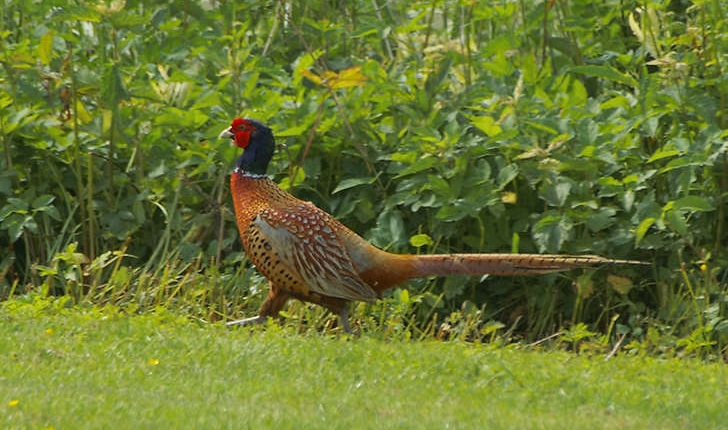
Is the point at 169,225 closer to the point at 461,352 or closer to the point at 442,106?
the point at 442,106

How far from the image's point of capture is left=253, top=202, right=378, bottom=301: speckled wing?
22.3 feet

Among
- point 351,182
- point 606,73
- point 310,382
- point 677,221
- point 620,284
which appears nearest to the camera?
point 310,382

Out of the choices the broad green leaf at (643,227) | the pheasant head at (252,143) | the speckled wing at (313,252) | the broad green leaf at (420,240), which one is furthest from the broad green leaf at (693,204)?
the pheasant head at (252,143)

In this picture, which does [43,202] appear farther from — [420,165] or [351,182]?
[420,165]

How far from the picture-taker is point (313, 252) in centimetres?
680

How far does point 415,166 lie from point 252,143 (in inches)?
37.5

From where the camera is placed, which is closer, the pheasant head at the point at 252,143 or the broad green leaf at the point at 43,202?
the pheasant head at the point at 252,143

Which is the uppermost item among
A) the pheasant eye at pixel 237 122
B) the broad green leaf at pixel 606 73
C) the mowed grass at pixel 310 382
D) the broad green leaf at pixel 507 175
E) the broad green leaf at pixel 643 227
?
the broad green leaf at pixel 606 73

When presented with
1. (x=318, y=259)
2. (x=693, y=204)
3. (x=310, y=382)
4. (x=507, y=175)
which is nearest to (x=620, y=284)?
(x=693, y=204)

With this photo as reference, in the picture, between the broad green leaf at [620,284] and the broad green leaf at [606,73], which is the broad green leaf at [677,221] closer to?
the broad green leaf at [620,284]

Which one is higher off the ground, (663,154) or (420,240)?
(663,154)

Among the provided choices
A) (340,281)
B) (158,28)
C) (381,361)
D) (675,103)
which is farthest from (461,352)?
(158,28)

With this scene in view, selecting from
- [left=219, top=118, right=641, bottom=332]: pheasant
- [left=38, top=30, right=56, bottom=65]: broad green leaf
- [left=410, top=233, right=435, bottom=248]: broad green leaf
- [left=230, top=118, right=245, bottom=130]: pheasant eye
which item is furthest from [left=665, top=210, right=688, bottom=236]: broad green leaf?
[left=38, top=30, right=56, bottom=65]: broad green leaf

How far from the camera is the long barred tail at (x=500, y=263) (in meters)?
6.74
